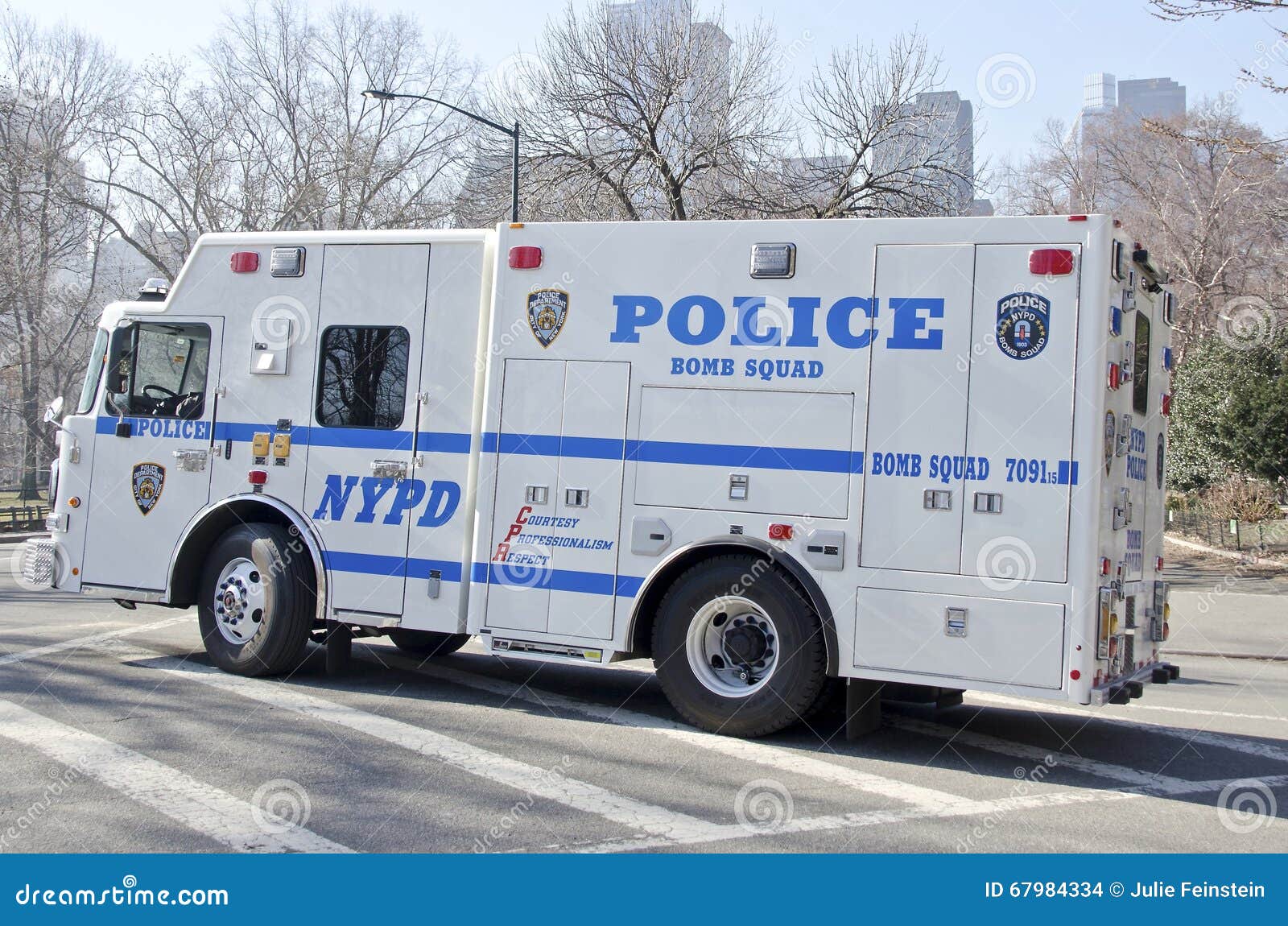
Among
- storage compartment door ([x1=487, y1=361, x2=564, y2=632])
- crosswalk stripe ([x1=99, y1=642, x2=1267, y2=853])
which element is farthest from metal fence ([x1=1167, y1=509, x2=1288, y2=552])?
storage compartment door ([x1=487, y1=361, x2=564, y2=632])

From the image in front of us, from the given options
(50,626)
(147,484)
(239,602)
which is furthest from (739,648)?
(50,626)

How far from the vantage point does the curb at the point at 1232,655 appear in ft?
44.7

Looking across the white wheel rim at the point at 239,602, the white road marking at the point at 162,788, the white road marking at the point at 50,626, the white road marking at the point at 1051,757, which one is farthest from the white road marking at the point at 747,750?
the white road marking at the point at 50,626

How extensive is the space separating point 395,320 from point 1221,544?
2248cm

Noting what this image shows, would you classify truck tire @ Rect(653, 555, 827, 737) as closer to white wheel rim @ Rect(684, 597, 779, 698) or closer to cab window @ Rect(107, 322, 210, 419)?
white wheel rim @ Rect(684, 597, 779, 698)

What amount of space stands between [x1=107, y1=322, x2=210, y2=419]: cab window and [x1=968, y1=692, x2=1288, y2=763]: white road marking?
633cm

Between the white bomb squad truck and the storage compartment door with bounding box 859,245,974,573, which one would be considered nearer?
the white bomb squad truck

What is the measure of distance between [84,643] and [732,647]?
6.28m

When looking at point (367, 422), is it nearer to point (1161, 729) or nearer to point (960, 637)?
point (960, 637)

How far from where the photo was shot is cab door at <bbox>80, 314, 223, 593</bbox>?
9.09 metres

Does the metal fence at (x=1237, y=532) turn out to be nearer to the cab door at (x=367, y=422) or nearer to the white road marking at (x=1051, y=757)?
the white road marking at (x=1051, y=757)

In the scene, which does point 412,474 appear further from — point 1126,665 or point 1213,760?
point 1213,760

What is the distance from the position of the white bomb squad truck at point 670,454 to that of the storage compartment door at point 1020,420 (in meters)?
0.02

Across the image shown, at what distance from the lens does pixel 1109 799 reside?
20.5 ft
